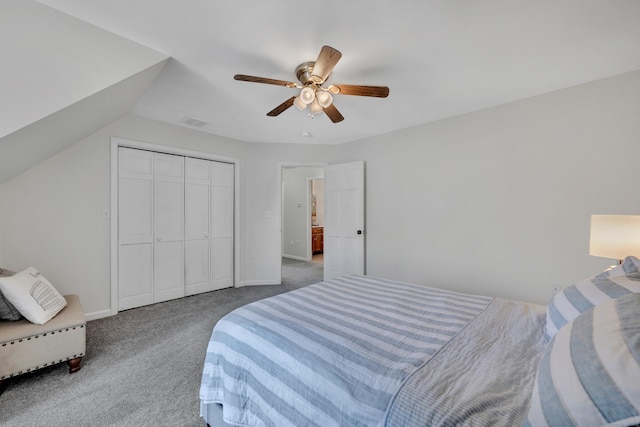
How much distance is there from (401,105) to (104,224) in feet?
12.2

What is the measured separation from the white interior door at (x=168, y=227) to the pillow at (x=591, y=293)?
13.1 ft

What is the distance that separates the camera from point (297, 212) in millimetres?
6992

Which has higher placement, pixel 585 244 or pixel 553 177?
pixel 553 177

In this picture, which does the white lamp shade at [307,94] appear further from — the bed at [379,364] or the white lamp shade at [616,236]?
the white lamp shade at [616,236]

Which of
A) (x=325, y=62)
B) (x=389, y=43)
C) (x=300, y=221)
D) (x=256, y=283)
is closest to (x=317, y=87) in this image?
(x=325, y=62)

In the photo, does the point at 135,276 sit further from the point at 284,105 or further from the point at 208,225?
the point at 284,105

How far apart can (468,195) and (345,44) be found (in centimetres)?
230

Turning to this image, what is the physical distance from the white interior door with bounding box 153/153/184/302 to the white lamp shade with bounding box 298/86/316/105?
8.26 ft

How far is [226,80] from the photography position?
249 cm

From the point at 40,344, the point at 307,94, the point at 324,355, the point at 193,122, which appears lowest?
the point at 40,344

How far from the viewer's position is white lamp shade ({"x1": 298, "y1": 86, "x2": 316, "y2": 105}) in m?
2.03

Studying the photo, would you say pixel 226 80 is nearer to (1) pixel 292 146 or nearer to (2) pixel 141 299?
(1) pixel 292 146

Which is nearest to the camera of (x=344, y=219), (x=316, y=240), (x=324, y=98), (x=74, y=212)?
(x=324, y=98)

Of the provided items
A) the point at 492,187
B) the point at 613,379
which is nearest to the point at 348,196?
the point at 492,187
